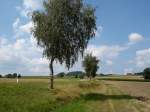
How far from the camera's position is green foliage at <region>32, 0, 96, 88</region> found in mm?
39750

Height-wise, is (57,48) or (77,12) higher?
(77,12)

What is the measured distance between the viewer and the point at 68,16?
39.9 metres

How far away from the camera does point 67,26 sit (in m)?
40.0

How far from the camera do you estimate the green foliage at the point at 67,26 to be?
39750 mm

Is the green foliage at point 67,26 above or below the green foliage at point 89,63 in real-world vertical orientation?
below

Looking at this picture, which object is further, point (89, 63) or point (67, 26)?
point (89, 63)

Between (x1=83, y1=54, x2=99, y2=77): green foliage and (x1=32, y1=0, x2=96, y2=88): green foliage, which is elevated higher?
(x1=83, y1=54, x2=99, y2=77): green foliage

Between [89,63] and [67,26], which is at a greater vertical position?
[89,63]

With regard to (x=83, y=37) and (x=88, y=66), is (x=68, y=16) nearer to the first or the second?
(x=83, y=37)

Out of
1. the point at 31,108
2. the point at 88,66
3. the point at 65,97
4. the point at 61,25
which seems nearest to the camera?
the point at 31,108

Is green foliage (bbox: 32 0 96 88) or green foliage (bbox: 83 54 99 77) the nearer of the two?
green foliage (bbox: 32 0 96 88)

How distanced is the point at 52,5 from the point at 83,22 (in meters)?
3.96

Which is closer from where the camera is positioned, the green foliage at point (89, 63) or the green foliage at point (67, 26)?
the green foliage at point (67, 26)

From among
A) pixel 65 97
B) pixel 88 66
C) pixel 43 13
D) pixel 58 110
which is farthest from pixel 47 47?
pixel 88 66
